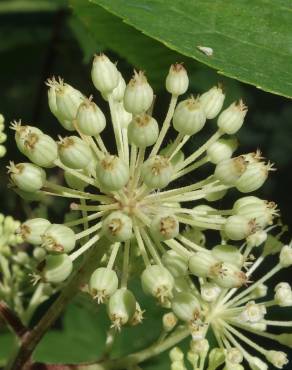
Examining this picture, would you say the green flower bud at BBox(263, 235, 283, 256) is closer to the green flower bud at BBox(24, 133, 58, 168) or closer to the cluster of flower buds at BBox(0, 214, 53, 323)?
the cluster of flower buds at BBox(0, 214, 53, 323)

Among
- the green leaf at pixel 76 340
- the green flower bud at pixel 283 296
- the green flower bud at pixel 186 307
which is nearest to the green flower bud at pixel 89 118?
the green flower bud at pixel 186 307

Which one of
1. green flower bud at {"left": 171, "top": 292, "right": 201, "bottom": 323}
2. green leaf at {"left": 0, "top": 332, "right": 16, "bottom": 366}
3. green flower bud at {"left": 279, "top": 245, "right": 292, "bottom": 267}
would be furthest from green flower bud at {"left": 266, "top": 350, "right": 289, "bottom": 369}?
green leaf at {"left": 0, "top": 332, "right": 16, "bottom": 366}

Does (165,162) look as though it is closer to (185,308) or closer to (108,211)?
(108,211)

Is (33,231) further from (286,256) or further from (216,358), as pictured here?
(286,256)

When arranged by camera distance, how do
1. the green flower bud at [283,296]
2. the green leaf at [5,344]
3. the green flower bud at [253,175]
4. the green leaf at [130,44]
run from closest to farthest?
the green flower bud at [253,175], the green flower bud at [283,296], the green leaf at [130,44], the green leaf at [5,344]

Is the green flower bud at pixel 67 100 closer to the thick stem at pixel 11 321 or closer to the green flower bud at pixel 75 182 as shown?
the green flower bud at pixel 75 182

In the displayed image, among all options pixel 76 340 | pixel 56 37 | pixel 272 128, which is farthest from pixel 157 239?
pixel 272 128
